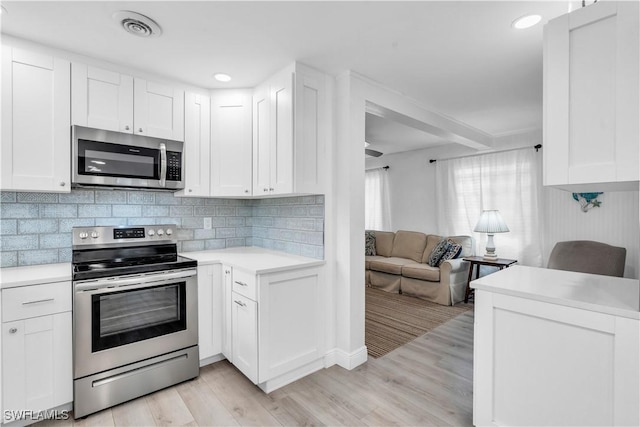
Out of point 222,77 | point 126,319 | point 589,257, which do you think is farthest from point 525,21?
point 126,319

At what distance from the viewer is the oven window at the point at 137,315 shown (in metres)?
2.02

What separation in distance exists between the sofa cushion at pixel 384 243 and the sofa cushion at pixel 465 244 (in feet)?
3.65

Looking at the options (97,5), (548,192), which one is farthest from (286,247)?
(548,192)

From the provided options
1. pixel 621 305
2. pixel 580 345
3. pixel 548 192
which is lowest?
pixel 580 345

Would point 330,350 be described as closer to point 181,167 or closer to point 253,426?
point 253,426

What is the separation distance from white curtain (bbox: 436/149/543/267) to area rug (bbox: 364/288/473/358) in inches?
45.5

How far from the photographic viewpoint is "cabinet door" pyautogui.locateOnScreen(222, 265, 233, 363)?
2.46 meters

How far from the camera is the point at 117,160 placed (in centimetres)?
236

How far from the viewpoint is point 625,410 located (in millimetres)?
1269

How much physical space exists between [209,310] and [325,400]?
1094 millimetres

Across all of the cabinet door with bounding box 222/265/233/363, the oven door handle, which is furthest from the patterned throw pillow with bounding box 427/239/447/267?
the oven door handle

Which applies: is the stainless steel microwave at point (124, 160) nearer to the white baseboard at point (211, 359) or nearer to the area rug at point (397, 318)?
the white baseboard at point (211, 359)

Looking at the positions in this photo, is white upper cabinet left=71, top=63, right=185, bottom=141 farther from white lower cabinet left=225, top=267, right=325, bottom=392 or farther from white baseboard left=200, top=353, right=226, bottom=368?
white baseboard left=200, top=353, right=226, bottom=368

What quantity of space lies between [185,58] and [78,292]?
168cm
